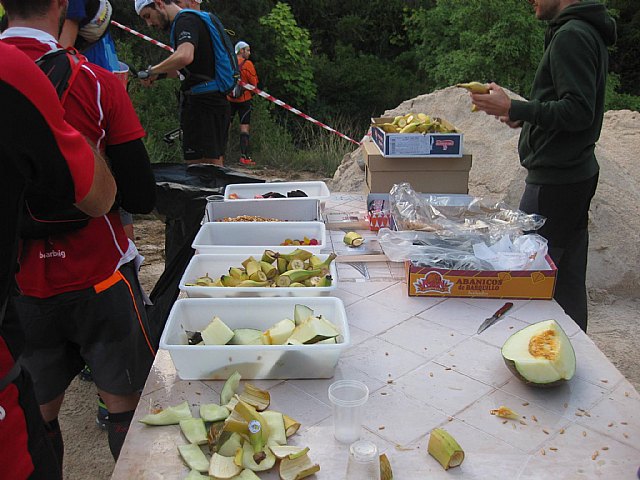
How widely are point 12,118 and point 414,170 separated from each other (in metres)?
2.15

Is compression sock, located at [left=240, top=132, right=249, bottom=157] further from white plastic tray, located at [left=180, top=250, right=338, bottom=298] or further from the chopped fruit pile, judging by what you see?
white plastic tray, located at [left=180, top=250, right=338, bottom=298]

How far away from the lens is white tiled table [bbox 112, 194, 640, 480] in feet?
4.28

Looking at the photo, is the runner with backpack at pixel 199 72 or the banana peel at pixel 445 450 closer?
the banana peel at pixel 445 450

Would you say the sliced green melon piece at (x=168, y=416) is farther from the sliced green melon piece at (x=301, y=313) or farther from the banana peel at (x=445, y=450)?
the banana peel at (x=445, y=450)

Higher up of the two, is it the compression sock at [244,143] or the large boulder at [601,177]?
the large boulder at [601,177]

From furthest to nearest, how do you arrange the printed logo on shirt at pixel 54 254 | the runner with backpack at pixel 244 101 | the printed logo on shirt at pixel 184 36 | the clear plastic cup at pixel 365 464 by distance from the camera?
the runner with backpack at pixel 244 101, the printed logo on shirt at pixel 184 36, the printed logo on shirt at pixel 54 254, the clear plastic cup at pixel 365 464

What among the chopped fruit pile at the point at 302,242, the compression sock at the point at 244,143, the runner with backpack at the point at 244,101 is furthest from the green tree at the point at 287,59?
the chopped fruit pile at the point at 302,242

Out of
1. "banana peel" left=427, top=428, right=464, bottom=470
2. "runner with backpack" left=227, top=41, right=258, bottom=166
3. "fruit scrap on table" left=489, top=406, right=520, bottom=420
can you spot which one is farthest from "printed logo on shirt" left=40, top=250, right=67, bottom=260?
"runner with backpack" left=227, top=41, right=258, bottom=166

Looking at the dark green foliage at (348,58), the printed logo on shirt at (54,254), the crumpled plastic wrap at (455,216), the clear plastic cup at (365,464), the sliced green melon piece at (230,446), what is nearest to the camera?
the clear plastic cup at (365,464)

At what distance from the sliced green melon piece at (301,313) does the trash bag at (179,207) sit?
4.88 ft

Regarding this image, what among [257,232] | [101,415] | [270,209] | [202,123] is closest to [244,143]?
[202,123]

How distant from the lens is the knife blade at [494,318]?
1.89m

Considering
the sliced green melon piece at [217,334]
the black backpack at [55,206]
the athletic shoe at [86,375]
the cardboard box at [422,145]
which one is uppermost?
the black backpack at [55,206]

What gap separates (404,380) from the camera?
5.32 feet
